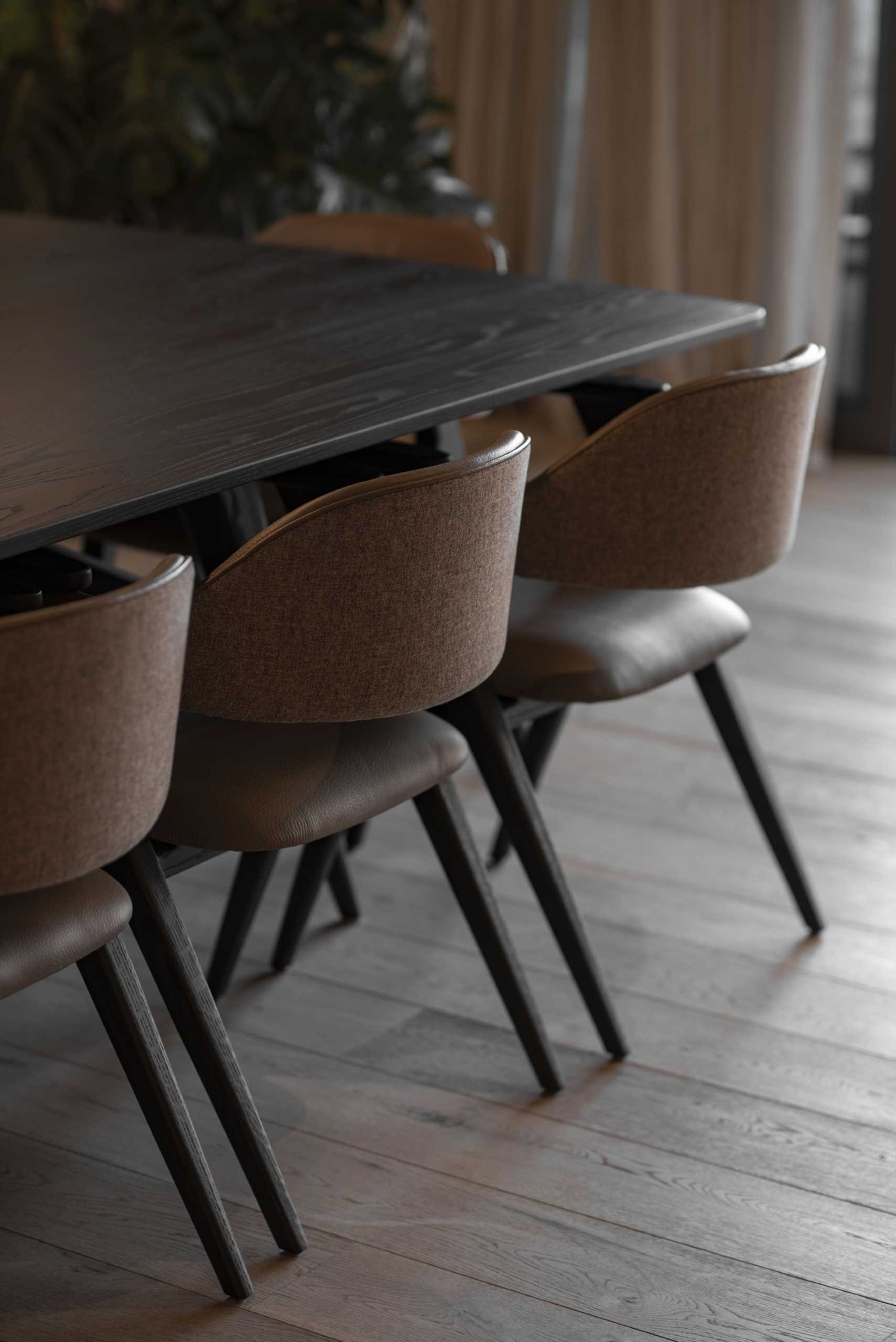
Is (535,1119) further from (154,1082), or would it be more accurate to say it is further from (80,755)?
(80,755)

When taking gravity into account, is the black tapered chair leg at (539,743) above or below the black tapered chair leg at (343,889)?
above

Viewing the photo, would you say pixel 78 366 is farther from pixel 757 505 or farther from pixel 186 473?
pixel 757 505

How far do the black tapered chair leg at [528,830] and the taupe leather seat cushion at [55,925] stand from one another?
58 centimetres

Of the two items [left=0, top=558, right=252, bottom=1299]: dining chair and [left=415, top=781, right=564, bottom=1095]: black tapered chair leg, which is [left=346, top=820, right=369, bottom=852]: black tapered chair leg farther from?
[left=0, top=558, right=252, bottom=1299]: dining chair

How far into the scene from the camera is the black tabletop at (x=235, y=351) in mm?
1501

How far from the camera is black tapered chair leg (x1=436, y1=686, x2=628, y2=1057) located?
1.94 m

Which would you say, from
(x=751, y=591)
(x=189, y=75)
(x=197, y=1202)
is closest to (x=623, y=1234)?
(x=197, y=1202)

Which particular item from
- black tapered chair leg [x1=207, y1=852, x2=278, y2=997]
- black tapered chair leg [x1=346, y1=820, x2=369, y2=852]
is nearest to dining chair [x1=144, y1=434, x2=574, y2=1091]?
black tapered chair leg [x1=207, y1=852, x2=278, y2=997]

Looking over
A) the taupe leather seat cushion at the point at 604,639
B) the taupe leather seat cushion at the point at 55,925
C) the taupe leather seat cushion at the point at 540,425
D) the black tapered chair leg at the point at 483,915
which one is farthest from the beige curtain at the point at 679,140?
the taupe leather seat cushion at the point at 55,925

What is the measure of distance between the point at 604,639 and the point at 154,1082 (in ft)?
2.54

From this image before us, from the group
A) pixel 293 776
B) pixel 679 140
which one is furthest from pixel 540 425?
pixel 293 776

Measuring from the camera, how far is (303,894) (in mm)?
2182

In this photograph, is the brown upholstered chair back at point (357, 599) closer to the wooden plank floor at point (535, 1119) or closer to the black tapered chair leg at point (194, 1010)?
the black tapered chair leg at point (194, 1010)

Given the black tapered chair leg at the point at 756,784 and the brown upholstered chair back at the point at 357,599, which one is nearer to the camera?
the brown upholstered chair back at the point at 357,599
